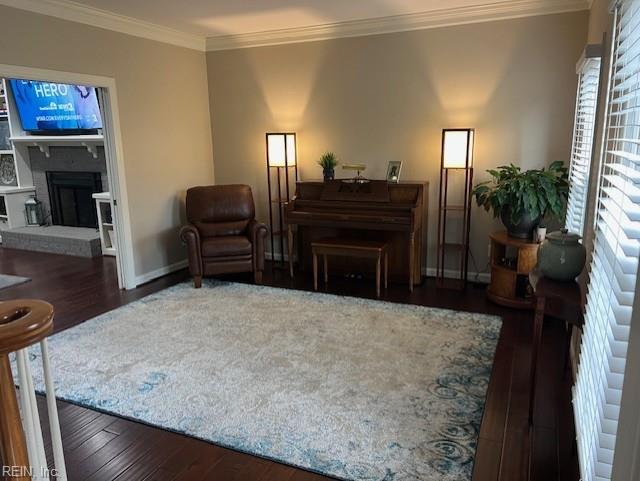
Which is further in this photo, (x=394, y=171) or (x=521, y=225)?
(x=394, y=171)

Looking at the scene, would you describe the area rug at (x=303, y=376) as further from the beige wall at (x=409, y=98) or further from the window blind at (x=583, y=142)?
the beige wall at (x=409, y=98)

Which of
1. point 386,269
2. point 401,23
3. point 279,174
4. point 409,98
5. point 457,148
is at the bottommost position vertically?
point 386,269

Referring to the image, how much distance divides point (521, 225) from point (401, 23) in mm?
2270

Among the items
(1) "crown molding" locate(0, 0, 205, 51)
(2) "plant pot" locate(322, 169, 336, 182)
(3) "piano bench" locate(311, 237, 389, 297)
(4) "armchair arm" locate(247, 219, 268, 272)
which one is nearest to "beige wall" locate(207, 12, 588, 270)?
(2) "plant pot" locate(322, 169, 336, 182)

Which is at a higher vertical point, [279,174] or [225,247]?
[279,174]

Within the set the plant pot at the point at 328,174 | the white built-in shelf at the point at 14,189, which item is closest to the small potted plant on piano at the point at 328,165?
the plant pot at the point at 328,174

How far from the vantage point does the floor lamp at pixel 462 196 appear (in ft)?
14.2

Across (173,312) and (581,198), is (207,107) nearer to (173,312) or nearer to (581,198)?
(173,312)

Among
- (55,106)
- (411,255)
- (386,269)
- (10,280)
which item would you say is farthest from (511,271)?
(55,106)

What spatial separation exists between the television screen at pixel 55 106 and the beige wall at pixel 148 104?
114 centimetres

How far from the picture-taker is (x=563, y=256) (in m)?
2.27

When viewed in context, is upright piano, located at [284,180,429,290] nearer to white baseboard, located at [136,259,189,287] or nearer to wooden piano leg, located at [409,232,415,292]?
wooden piano leg, located at [409,232,415,292]

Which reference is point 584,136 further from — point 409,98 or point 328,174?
point 328,174

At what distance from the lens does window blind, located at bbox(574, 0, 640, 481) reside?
1.36 meters
